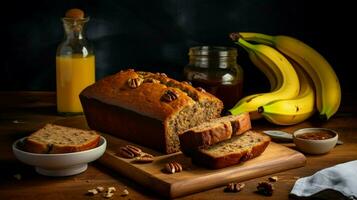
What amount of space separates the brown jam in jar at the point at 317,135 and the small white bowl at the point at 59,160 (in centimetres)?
68

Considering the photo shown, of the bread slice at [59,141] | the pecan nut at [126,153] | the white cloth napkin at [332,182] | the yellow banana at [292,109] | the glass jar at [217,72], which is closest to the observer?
the white cloth napkin at [332,182]

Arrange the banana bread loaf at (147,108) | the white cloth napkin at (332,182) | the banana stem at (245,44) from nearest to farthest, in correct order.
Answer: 1. the white cloth napkin at (332,182)
2. the banana bread loaf at (147,108)
3. the banana stem at (245,44)

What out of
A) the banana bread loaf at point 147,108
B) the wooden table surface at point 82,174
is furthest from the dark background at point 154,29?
the banana bread loaf at point 147,108

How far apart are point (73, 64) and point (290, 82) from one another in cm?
82

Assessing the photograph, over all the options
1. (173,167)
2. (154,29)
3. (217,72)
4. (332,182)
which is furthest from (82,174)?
(154,29)

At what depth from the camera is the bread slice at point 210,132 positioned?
1995mm

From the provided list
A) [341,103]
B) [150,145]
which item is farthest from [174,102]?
[341,103]

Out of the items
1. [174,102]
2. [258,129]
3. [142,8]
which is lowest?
[258,129]

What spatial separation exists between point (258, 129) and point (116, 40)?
0.78m

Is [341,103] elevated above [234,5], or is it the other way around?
[234,5]

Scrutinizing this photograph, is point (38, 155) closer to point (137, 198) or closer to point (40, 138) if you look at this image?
point (40, 138)

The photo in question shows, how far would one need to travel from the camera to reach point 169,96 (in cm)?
220

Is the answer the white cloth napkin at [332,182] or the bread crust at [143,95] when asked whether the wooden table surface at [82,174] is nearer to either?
the white cloth napkin at [332,182]

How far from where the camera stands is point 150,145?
2.21m
